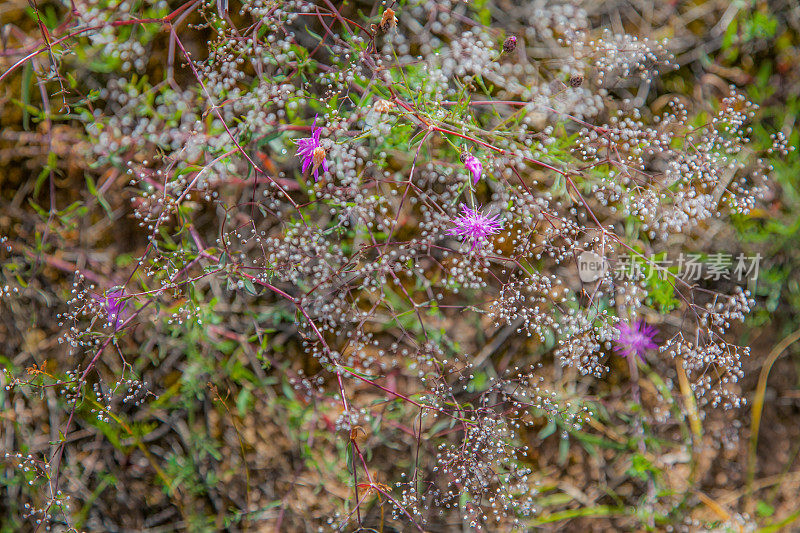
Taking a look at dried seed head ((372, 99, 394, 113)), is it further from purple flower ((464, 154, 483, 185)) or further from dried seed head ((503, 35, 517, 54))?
dried seed head ((503, 35, 517, 54))

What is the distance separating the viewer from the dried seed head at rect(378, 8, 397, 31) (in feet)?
4.91

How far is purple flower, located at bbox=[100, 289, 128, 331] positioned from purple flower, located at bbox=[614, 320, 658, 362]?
169 cm

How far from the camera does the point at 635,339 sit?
1.80 m

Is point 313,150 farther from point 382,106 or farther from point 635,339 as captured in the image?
point 635,339

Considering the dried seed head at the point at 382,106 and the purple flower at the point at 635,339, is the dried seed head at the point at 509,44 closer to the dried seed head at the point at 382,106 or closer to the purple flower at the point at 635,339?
the dried seed head at the point at 382,106

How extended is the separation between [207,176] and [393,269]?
68 centimetres

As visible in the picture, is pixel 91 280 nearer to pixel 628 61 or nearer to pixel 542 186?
pixel 542 186

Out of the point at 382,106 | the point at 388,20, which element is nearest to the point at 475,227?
the point at 382,106

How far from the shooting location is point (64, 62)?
1.71m

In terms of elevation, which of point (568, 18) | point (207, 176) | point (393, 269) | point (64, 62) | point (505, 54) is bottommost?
point (393, 269)

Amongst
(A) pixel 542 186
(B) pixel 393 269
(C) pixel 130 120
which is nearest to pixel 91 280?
(C) pixel 130 120

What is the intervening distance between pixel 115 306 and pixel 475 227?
1.20 metres

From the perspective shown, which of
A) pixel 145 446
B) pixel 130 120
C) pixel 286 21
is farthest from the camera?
pixel 145 446

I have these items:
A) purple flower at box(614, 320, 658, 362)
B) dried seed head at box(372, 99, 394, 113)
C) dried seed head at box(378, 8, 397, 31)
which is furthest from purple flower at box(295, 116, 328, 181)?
purple flower at box(614, 320, 658, 362)
